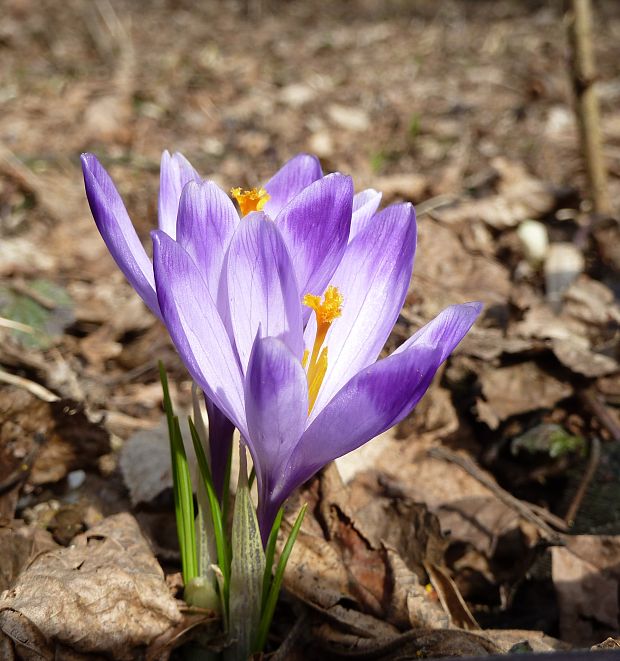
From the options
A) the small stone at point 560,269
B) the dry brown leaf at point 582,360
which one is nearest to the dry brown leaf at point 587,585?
the dry brown leaf at point 582,360

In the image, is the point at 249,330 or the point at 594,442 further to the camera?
the point at 594,442

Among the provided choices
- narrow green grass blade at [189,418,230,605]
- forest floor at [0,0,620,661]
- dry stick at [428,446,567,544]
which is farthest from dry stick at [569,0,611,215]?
narrow green grass blade at [189,418,230,605]

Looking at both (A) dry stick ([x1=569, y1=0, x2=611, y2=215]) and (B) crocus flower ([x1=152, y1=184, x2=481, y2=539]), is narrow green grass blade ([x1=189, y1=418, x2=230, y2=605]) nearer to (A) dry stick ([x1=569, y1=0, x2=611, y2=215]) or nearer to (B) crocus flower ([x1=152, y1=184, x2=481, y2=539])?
(B) crocus flower ([x1=152, y1=184, x2=481, y2=539])

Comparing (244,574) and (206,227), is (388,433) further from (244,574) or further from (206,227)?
(206,227)

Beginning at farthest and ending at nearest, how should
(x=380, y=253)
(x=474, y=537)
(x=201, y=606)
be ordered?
(x=474, y=537), (x=201, y=606), (x=380, y=253)

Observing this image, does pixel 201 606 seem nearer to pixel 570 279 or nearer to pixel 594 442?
pixel 594 442

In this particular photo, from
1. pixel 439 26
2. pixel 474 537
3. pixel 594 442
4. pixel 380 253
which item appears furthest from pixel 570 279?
pixel 439 26
